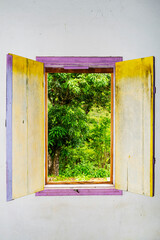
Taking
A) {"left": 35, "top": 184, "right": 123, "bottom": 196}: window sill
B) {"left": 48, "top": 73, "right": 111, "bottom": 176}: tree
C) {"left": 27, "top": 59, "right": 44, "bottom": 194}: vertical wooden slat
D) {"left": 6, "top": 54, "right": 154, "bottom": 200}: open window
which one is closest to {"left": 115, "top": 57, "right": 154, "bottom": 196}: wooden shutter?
{"left": 6, "top": 54, "right": 154, "bottom": 200}: open window

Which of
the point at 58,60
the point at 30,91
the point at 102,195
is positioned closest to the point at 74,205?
the point at 102,195

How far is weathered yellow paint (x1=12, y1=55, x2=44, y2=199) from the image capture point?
1595 millimetres

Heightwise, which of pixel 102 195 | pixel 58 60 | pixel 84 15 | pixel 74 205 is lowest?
pixel 74 205

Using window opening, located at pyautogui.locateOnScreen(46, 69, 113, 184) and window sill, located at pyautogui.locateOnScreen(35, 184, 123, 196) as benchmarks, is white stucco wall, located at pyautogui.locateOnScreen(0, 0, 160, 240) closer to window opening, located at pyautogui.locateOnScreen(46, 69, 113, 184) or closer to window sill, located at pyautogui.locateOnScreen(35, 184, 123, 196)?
window sill, located at pyautogui.locateOnScreen(35, 184, 123, 196)

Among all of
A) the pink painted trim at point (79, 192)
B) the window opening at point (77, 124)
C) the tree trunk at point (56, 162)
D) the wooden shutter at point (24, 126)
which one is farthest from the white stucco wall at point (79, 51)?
the tree trunk at point (56, 162)

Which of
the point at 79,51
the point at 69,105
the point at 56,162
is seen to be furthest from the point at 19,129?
the point at 56,162

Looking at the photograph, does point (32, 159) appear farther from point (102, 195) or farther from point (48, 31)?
point (48, 31)

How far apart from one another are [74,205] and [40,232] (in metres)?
0.50

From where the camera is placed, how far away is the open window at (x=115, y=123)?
156 cm

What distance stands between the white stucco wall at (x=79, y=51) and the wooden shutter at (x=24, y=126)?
0.91ft

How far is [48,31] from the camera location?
1807mm

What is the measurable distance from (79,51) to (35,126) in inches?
38.7

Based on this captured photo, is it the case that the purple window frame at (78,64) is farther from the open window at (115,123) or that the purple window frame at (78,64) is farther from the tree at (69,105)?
the tree at (69,105)

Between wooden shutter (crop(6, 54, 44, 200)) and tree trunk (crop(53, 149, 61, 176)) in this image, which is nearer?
wooden shutter (crop(6, 54, 44, 200))
